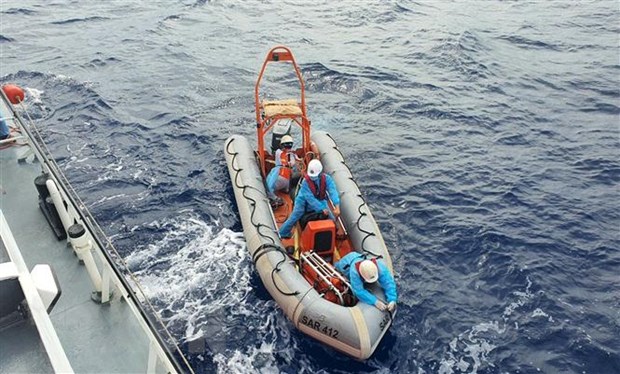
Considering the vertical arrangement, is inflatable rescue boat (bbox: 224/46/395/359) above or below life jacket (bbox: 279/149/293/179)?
below

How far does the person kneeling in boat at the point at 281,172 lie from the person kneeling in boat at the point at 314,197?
1285 millimetres

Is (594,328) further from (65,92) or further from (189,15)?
(189,15)

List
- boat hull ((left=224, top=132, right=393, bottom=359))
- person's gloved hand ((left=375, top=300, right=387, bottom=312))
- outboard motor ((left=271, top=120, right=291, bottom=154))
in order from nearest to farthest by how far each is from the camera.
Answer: boat hull ((left=224, top=132, right=393, bottom=359)), person's gloved hand ((left=375, top=300, right=387, bottom=312)), outboard motor ((left=271, top=120, right=291, bottom=154))

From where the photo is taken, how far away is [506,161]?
43.9 feet

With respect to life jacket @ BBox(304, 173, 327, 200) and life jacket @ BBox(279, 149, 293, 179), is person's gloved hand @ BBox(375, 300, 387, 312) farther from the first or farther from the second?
life jacket @ BBox(279, 149, 293, 179)

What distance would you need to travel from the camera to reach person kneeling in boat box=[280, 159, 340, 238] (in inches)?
365

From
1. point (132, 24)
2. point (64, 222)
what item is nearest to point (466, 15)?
point (132, 24)

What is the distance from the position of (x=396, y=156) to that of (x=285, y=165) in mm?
4064

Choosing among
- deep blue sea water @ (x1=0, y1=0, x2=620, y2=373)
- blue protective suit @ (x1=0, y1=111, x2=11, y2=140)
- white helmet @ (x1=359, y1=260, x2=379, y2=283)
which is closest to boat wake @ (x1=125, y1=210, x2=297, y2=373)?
deep blue sea water @ (x1=0, y1=0, x2=620, y2=373)

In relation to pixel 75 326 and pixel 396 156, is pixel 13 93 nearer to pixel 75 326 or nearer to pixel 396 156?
pixel 75 326

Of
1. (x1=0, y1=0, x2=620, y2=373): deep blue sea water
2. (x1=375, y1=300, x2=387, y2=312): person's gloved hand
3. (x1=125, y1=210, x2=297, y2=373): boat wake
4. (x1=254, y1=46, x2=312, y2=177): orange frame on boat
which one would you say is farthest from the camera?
(x1=254, y1=46, x2=312, y2=177): orange frame on boat

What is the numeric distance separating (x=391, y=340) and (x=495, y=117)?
964cm

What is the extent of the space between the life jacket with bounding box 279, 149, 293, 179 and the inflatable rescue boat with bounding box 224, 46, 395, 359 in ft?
0.96

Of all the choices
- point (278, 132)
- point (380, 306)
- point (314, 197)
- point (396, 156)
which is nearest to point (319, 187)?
point (314, 197)
